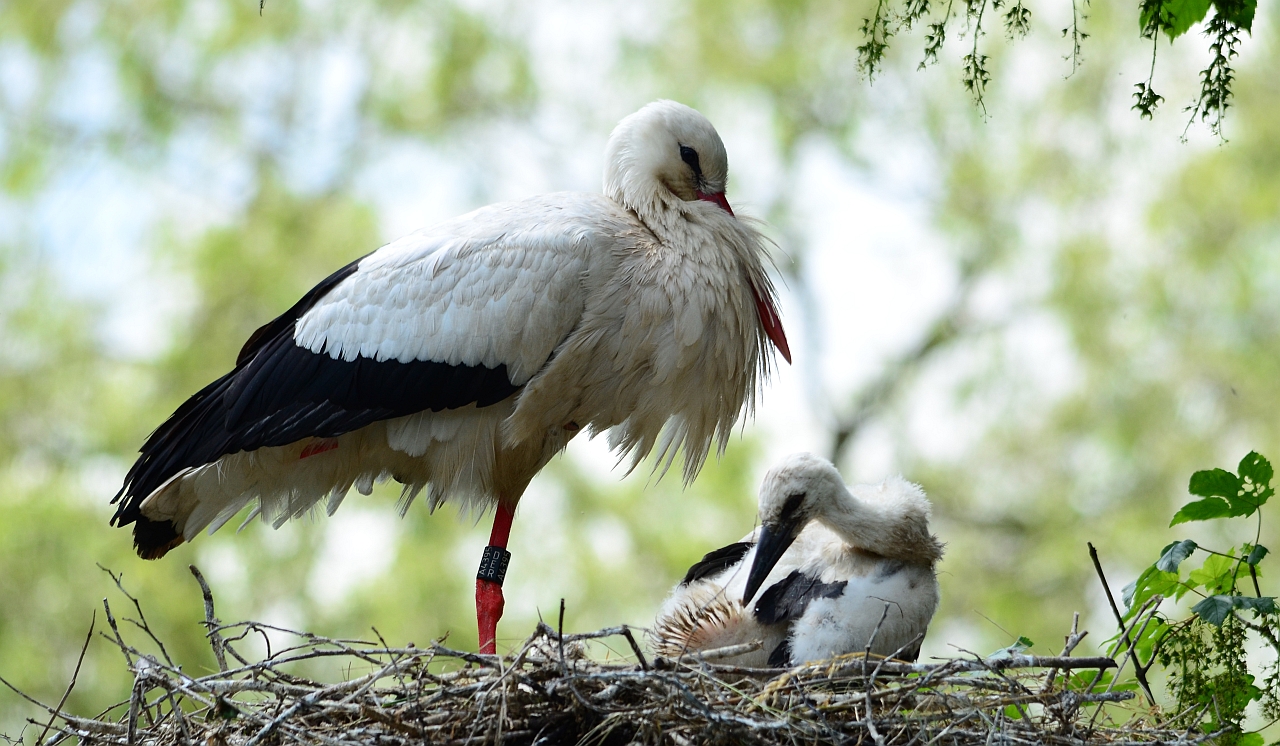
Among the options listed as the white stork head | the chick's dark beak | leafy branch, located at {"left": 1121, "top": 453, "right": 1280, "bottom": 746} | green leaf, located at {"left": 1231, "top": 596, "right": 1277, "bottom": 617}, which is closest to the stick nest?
leafy branch, located at {"left": 1121, "top": 453, "right": 1280, "bottom": 746}

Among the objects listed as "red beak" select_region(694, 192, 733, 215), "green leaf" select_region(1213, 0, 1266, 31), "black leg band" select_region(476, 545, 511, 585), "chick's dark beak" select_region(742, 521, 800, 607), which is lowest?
"chick's dark beak" select_region(742, 521, 800, 607)

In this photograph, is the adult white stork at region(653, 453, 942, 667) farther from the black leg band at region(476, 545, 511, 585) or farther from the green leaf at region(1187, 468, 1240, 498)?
the green leaf at region(1187, 468, 1240, 498)

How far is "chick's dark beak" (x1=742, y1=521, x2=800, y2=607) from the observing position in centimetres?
328

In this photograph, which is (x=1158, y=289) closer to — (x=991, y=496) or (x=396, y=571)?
(x=991, y=496)

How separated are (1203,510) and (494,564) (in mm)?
1961

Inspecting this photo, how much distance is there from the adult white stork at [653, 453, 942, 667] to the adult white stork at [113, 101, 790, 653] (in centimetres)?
46

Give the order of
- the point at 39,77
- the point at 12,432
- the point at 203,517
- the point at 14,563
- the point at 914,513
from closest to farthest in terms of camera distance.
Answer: the point at 914,513 < the point at 203,517 < the point at 14,563 < the point at 12,432 < the point at 39,77

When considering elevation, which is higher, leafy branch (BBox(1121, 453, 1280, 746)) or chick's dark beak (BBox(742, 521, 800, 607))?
chick's dark beak (BBox(742, 521, 800, 607))

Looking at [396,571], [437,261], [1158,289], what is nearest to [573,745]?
[437,261]

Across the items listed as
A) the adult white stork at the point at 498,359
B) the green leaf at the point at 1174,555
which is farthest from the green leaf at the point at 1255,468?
the adult white stork at the point at 498,359

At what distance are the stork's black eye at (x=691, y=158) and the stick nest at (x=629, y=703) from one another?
1.59 m

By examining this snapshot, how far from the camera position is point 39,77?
31.1 ft

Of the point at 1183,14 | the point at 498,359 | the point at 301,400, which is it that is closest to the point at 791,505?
the point at 498,359

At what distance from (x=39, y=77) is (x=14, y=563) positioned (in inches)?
147
